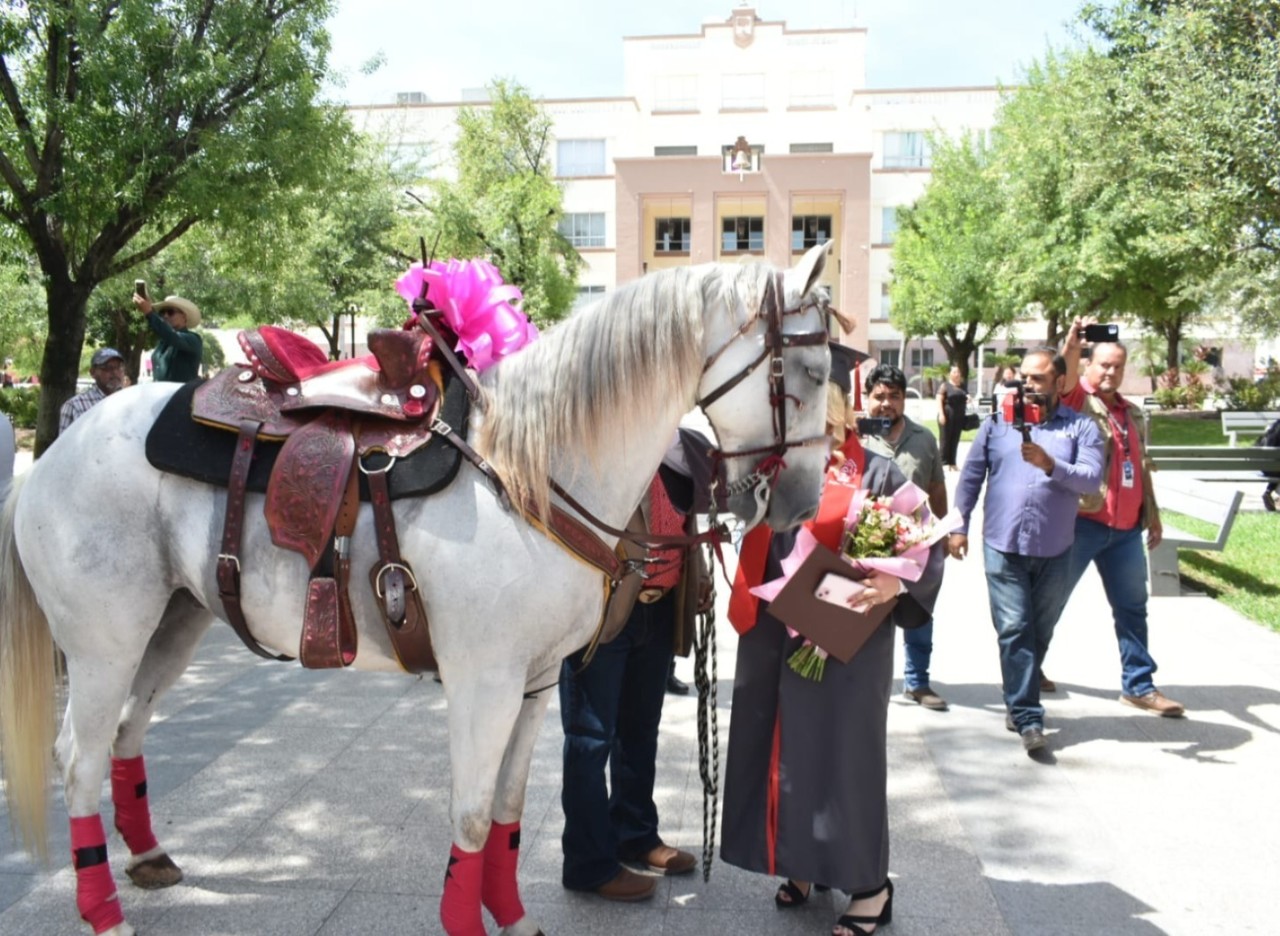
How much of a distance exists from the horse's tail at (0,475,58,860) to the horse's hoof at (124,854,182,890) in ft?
0.90

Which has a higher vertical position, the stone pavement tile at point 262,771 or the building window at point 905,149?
the building window at point 905,149

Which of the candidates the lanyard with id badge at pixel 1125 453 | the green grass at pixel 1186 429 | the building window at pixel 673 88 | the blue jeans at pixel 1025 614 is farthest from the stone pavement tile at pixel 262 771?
the building window at pixel 673 88

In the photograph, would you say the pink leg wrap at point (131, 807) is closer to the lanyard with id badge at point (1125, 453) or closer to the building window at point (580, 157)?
the lanyard with id badge at point (1125, 453)

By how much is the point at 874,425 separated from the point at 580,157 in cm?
4640

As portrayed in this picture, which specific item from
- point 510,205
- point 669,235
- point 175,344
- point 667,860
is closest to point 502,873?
point 667,860

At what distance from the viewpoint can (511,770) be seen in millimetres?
2773

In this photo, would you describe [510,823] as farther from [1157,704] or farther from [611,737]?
[1157,704]

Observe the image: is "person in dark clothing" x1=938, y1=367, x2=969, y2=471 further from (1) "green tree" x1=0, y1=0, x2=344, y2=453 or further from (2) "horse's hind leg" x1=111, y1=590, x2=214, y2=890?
(2) "horse's hind leg" x1=111, y1=590, x2=214, y2=890

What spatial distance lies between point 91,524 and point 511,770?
1.38 meters

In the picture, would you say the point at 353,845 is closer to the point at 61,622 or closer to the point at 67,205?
the point at 61,622

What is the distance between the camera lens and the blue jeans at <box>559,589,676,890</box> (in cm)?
311

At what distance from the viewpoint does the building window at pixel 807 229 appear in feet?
146

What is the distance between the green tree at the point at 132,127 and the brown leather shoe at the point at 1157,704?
7.19m

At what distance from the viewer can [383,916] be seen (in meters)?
3.00
